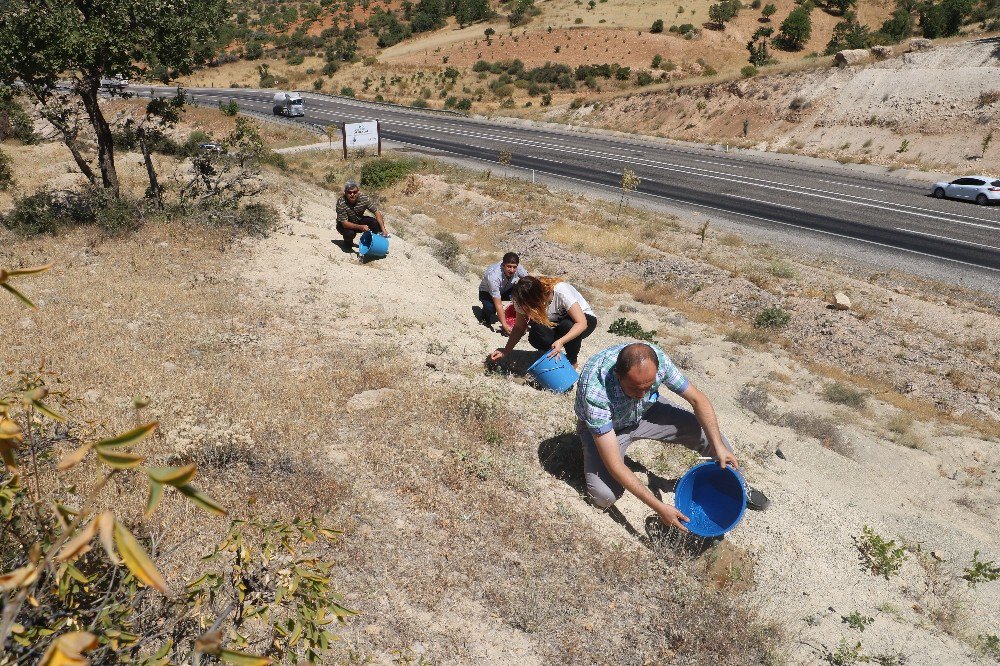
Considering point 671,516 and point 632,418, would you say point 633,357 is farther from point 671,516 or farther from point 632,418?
point 671,516

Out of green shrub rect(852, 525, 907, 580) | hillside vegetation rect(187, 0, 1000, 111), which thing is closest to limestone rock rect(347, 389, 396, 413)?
green shrub rect(852, 525, 907, 580)

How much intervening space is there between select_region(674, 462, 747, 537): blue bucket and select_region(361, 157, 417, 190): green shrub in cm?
1956

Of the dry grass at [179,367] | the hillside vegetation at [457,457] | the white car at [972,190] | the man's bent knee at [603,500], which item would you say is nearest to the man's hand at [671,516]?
the hillside vegetation at [457,457]

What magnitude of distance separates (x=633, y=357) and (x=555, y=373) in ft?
9.10

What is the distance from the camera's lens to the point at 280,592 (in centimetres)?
219

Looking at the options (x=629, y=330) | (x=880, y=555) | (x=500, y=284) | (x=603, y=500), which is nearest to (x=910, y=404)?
(x=629, y=330)

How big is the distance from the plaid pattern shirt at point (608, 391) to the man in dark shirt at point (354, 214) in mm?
7628

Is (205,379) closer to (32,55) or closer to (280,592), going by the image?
(280,592)

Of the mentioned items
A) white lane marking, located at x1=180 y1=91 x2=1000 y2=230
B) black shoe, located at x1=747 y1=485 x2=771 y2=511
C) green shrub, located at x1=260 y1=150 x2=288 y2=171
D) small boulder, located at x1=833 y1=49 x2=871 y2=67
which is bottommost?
white lane marking, located at x1=180 y1=91 x2=1000 y2=230

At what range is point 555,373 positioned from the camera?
718 centimetres

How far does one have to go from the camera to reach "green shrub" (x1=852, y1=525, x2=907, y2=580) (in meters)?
5.12

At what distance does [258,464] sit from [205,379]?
1761 millimetres

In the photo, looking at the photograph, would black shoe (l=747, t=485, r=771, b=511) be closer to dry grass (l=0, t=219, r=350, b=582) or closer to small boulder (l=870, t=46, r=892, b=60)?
dry grass (l=0, t=219, r=350, b=582)

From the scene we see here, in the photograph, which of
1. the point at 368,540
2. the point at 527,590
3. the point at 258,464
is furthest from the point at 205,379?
the point at 527,590
